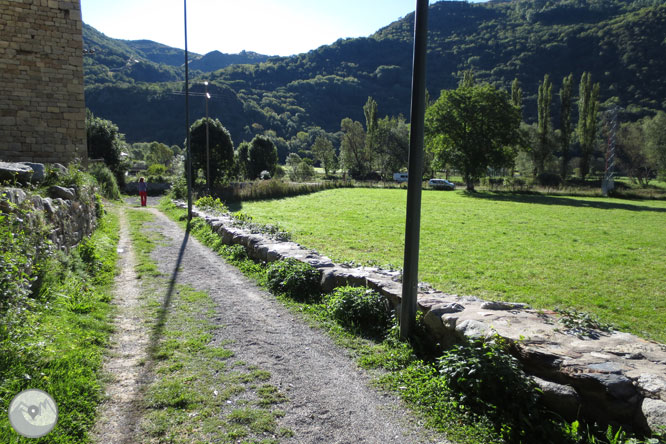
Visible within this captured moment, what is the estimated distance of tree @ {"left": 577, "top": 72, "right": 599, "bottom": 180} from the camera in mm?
47062

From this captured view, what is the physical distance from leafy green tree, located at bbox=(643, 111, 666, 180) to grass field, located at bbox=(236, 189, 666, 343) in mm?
42193

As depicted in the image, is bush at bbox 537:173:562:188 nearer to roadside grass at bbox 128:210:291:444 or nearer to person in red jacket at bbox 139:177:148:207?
person in red jacket at bbox 139:177:148:207

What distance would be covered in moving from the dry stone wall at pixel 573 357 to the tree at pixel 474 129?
113 feet

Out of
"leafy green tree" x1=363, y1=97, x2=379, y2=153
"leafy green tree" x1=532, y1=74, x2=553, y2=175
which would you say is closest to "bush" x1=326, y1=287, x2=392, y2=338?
"leafy green tree" x1=532, y1=74, x2=553, y2=175

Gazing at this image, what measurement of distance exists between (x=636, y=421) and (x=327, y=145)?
63.3 meters

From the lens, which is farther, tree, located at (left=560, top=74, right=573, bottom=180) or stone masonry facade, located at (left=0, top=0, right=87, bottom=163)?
tree, located at (left=560, top=74, right=573, bottom=180)

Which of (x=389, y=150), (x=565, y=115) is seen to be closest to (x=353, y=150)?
(x=389, y=150)

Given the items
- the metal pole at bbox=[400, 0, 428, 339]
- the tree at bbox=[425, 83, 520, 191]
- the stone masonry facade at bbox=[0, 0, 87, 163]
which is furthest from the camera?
the tree at bbox=[425, 83, 520, 191]

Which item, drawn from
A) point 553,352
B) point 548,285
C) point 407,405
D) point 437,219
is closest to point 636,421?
point 553,352

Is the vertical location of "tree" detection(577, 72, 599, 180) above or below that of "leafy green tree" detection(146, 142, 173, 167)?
above

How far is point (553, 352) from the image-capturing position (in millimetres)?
3244

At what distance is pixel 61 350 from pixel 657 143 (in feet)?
223

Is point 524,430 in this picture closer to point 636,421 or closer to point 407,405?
point 636,421

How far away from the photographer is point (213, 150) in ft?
91.3
